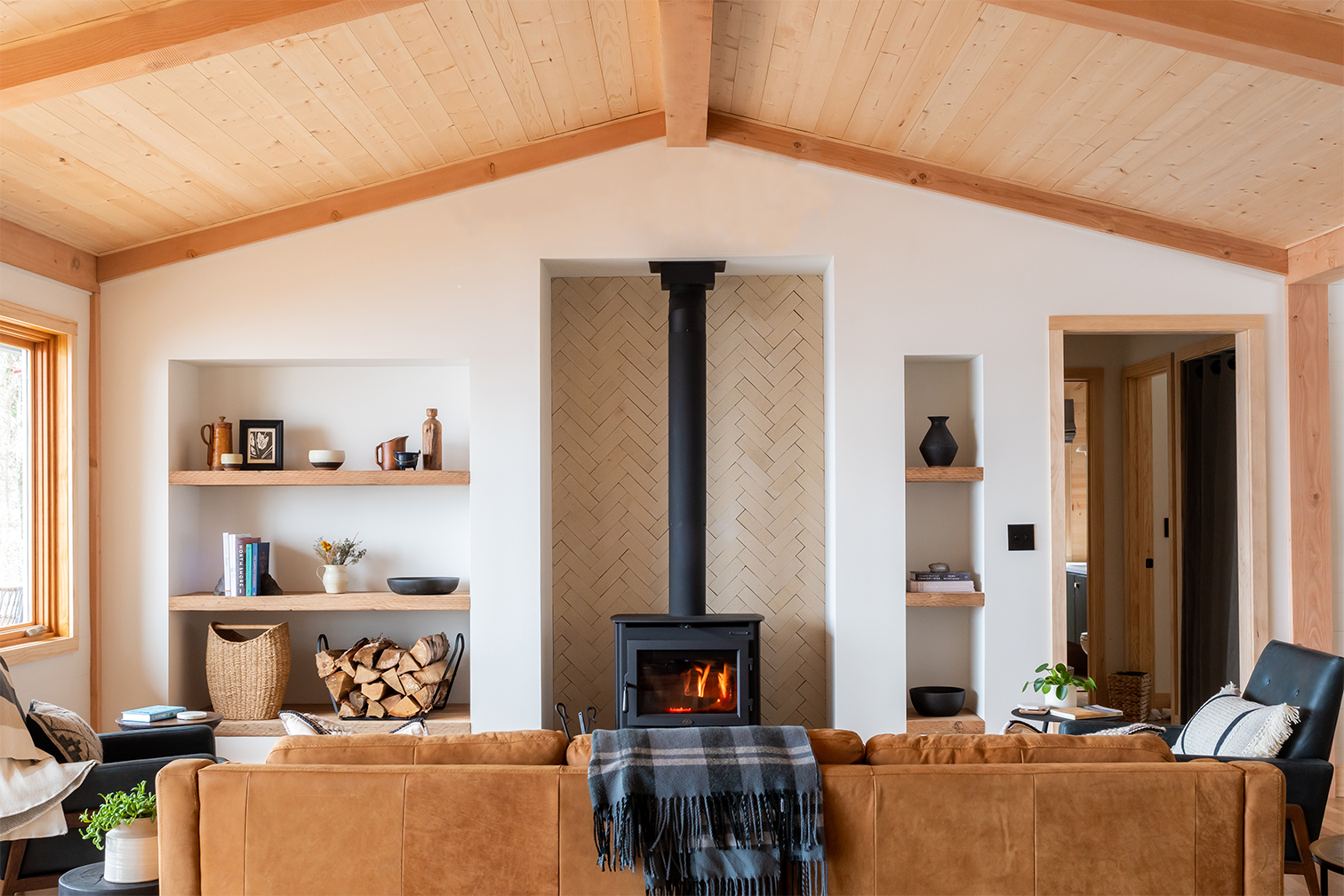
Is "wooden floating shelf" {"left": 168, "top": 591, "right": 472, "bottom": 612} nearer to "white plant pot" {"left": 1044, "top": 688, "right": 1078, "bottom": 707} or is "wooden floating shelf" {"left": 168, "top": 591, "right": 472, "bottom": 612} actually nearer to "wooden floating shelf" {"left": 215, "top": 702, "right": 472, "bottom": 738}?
"wooden floating shelf" {"left": 215, "top": 702, "right": 472, "bottom": 738}

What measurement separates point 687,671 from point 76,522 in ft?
10.00

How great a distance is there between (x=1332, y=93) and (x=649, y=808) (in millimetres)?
3298

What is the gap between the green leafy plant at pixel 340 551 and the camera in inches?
202

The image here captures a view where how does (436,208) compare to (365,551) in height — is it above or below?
above

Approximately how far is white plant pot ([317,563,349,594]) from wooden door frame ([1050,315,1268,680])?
11.7ft

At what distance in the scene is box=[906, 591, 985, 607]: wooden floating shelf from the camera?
193 inches

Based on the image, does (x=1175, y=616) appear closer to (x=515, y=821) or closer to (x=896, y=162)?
(x=896, y=162)

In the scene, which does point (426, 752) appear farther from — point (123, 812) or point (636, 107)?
point (636, 107)

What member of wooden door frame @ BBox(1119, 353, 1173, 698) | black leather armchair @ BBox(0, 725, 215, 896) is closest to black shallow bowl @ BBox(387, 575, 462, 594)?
black leather armchair @ BBox(0, 725, 215, 896)

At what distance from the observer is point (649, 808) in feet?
7.34

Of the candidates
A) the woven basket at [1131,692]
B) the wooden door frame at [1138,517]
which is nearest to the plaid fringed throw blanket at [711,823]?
the woven basket at [1131,692]

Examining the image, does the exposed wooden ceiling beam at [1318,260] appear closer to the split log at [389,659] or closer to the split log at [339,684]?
the split log at [389,659]

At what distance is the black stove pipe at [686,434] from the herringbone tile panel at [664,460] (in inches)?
15.5

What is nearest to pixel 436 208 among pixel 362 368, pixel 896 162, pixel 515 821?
pixel 362 368
